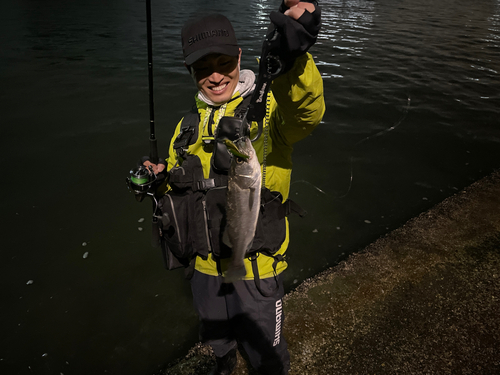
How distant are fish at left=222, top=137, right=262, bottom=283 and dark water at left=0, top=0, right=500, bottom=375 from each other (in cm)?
210

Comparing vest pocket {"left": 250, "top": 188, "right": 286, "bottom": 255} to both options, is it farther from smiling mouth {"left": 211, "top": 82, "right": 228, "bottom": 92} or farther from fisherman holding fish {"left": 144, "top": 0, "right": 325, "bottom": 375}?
smiling mouth {"left": 211, "top": 82, "right": 228, "bottom": 92}

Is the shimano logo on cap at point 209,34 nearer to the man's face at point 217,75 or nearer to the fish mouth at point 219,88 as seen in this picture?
the man's face at point 217,75

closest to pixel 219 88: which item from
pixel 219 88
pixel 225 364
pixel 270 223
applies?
pixel 219 88

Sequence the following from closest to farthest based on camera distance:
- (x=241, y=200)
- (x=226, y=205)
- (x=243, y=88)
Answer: (x=241, y=200) < (x=226, y=205) < (x=243, y=88)

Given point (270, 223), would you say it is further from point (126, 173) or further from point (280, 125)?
point (126, 173)

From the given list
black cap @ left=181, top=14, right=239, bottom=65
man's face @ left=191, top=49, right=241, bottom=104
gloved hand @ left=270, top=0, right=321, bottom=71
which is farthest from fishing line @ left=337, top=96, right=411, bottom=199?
gloved hand @ left=270, top=0, right=321, bottom=71

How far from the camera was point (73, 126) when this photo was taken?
7418 millimetres

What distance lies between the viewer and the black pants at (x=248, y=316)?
226 cm

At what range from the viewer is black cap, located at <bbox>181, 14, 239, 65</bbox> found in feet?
6.75

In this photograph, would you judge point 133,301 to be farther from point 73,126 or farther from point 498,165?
point 498,165

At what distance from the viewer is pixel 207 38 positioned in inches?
82.7

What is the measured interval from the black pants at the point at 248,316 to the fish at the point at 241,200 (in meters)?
0.36

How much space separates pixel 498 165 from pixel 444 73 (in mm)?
6906

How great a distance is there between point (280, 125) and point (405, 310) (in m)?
2.35
